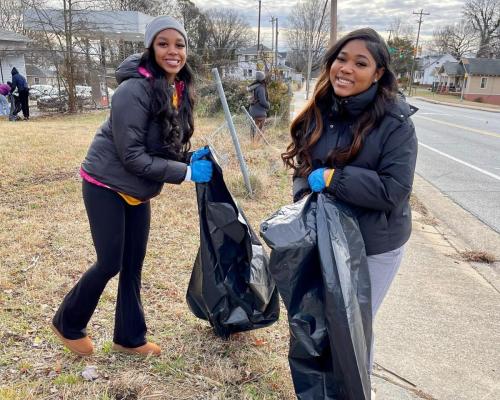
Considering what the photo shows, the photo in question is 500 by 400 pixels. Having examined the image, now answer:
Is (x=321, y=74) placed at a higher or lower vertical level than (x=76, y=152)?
higher

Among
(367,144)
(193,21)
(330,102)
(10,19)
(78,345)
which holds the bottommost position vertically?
(78,345)

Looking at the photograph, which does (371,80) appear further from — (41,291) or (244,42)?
(244,42)

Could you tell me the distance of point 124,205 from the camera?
2266mm

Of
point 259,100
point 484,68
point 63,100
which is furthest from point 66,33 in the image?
point 484,68

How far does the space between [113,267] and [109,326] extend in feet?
2.53

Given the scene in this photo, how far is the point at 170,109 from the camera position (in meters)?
2.13

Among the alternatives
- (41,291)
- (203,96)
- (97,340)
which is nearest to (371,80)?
(97,340)

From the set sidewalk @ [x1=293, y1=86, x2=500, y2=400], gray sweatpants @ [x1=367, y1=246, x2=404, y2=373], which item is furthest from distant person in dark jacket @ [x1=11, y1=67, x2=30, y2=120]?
gray sweatpants @ [x1=367, y1=246, x2=404, y2=373]

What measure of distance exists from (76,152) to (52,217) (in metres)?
4.12

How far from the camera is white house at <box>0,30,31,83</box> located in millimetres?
20031

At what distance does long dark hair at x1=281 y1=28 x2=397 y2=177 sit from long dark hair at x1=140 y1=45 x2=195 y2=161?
59cm

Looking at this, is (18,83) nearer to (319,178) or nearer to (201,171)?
(201,171)

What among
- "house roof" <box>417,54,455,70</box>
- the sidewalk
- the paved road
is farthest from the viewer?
"house roof" <box>417,54,455,70</box>

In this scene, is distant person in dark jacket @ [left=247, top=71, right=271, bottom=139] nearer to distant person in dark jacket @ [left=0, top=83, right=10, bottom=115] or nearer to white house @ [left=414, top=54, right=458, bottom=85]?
distant person in dark jacket @ [left=0, top=83, right=10, bottom=115]
